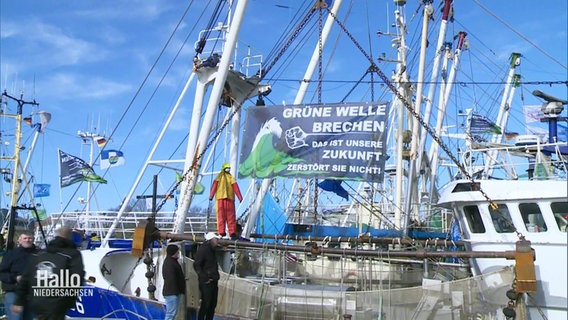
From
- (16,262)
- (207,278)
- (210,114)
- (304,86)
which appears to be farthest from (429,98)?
(16,262)

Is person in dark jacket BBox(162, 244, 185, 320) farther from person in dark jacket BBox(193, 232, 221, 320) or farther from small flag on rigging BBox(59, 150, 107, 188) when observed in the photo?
small flag on rigging BBox(59, 150, 107, 188)

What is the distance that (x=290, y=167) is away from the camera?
1132 cm

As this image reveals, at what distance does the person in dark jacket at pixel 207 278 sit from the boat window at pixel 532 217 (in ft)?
18.2

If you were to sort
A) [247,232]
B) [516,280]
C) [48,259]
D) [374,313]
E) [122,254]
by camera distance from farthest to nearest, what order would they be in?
[247,232], [122,254], [374,313], [516,280], [48,259]

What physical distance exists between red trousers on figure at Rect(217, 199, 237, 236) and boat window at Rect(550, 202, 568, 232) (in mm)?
6191

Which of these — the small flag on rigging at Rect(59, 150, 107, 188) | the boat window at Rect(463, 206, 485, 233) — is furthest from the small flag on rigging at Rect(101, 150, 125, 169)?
the boat window at Rect(463, 206, 485, 233)

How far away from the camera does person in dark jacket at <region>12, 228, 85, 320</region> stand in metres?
6.55

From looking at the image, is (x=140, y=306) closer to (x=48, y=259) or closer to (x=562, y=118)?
(x=48, y=259)

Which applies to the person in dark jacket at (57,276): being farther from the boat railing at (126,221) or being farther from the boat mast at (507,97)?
the boat mast at (507,97)

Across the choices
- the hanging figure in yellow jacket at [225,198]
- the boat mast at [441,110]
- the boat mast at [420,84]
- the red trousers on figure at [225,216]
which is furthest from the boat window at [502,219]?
the boat mast at [441,110]

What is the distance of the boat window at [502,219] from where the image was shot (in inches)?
398

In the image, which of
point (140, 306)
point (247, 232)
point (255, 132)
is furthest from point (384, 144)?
point (140, 306)

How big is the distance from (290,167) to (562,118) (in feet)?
26.3

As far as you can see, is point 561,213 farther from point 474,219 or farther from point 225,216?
point 225,216
